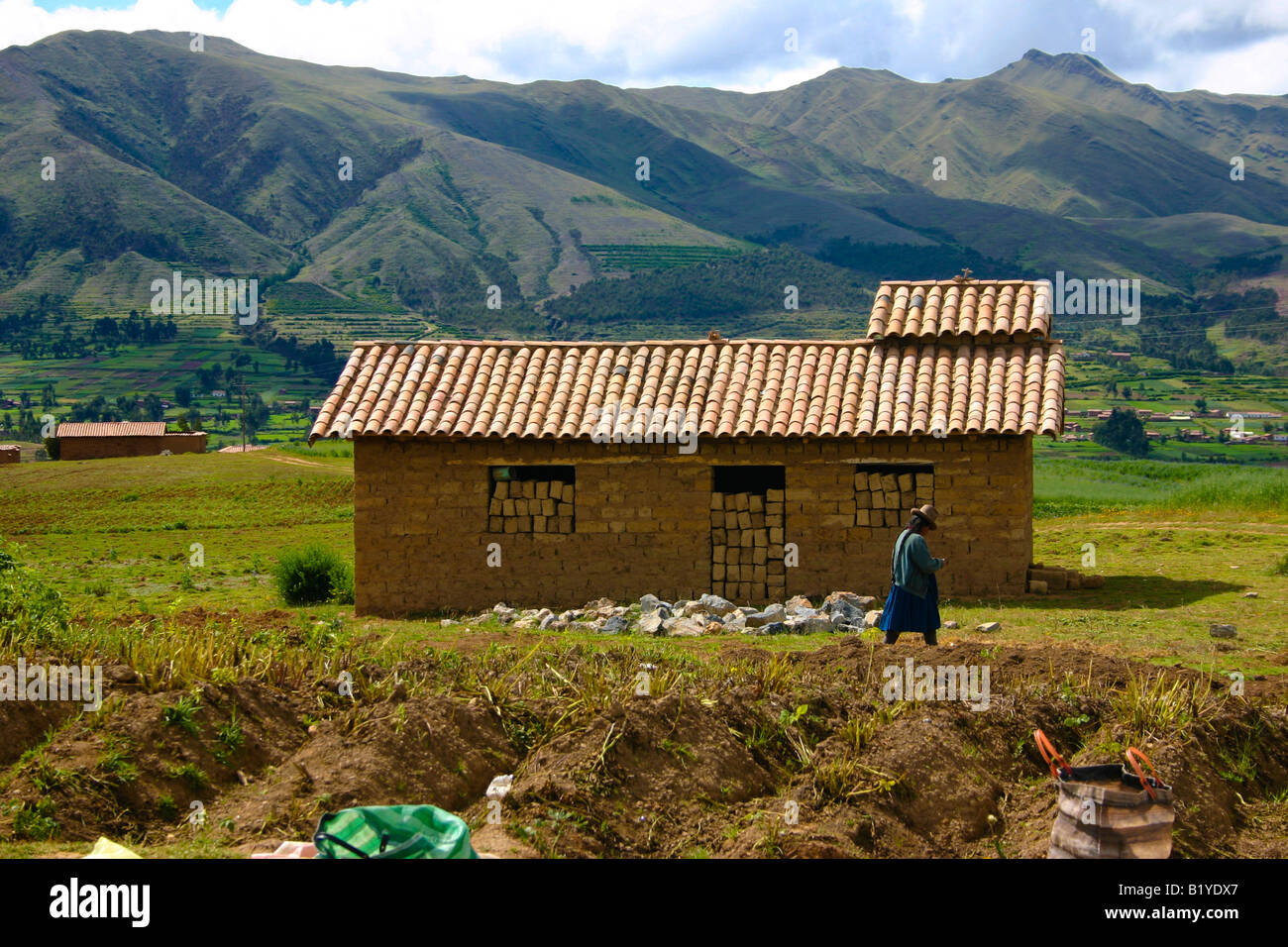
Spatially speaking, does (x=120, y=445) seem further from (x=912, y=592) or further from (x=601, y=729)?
(x=601, y=729)

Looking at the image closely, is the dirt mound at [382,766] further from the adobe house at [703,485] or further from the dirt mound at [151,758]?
the adobe house at [703,485]

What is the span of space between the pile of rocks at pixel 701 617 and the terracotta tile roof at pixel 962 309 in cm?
463

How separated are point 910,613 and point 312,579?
34.5 feet

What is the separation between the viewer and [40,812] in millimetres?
7840

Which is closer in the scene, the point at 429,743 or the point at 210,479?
the point at 429,743

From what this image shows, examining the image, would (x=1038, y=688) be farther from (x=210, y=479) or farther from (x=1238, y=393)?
(x=1238, y=393)

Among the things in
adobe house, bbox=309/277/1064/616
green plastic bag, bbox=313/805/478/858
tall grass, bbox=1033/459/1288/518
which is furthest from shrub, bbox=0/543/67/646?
tall grass, bbox=1033/459/1288/518

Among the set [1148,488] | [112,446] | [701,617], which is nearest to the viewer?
[701,617]

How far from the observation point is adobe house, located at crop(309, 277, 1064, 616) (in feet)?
55.8

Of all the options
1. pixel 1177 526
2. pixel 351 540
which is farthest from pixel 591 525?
pixel 1177 526

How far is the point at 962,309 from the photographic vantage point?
18750 mm

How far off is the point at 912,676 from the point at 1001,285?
10.2 meters

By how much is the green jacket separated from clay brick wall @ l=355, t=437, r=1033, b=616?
4.04 m

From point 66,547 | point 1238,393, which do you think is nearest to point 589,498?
point 66,547
